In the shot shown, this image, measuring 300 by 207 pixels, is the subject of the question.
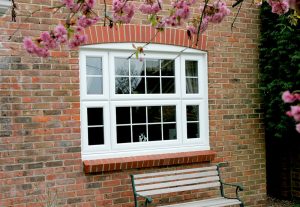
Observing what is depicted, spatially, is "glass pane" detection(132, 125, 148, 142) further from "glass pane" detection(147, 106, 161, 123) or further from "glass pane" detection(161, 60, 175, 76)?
"glass pane" detection(161, 60, 175, 76)

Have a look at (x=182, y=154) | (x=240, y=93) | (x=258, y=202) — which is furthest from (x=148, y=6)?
(x=258, y=202)

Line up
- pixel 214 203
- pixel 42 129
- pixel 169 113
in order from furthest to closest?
pixel 169 113, pixel 214 203, pixel 42 129

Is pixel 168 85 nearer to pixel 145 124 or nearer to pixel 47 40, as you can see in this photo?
pixel 145 124

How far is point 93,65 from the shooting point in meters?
5.84

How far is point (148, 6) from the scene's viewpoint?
362 cm

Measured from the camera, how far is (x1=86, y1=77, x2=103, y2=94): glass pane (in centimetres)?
582

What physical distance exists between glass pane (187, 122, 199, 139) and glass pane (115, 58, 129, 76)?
137 centimetres

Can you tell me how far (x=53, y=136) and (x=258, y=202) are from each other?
3.75 meters

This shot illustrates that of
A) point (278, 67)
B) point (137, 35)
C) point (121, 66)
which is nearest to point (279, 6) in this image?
point (137, 35)

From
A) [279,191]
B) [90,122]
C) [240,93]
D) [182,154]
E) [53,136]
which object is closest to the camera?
[53,136]

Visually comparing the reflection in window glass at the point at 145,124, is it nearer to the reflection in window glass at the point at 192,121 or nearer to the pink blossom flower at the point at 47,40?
the reflection in window glass at the point at 192,121

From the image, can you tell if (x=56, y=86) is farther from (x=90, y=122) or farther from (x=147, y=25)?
(x=147, y=25)

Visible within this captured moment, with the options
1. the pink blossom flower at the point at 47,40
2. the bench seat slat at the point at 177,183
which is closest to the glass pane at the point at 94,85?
the bench seat slat at the point at 177,183

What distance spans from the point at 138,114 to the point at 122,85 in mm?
498
